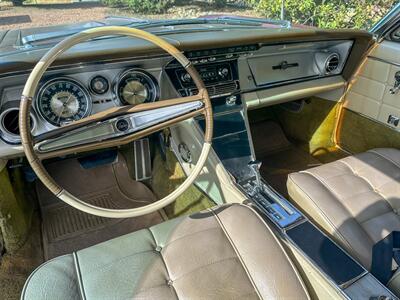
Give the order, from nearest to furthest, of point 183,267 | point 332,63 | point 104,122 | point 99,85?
point 183,267, point 104,122, point 99,85, point 332,63

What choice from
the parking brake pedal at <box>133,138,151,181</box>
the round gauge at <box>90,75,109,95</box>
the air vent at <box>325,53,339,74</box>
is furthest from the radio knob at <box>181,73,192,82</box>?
the air vent at <box>325,53,339,74</box>

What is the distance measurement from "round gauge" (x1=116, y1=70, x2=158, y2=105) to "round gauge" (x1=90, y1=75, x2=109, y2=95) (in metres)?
0.06

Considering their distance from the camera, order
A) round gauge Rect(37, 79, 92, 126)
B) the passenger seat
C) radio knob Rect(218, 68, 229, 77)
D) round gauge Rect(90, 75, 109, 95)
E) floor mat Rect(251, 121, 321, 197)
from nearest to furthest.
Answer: the passenger seat → round gauge Rect(37, 79, 92, 126) → round gauge Rect(90, 75, 109, 95) → radio knob Rect(218, 68, 229, 77) → floor mat Rect(251, 121, 321, 197)

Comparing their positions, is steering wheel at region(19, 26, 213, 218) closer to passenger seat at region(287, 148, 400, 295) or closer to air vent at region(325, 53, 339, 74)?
passenger seat at region(287, 148, 400, 295)

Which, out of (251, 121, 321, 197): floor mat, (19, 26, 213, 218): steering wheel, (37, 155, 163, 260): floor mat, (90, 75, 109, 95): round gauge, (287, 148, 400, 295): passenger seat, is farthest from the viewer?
(251, 121, 321, 197): floor mat

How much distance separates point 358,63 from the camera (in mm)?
2346

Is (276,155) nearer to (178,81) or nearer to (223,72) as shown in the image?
(223,72)

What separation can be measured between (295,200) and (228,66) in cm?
83

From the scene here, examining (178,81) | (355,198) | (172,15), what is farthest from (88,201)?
(355,198)

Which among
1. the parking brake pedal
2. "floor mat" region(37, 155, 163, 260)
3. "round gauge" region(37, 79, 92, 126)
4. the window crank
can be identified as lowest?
"floor mat" region(37, 155, 163, 260)

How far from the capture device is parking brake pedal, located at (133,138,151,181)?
2.35m

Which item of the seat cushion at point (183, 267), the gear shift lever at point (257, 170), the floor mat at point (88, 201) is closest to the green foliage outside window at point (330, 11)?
the gear shift lever at point (257, 170)

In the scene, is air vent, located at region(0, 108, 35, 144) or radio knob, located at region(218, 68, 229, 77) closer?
air vent, located at region(0, 108, 35, 144)

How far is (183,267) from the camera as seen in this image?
1.15 meters
